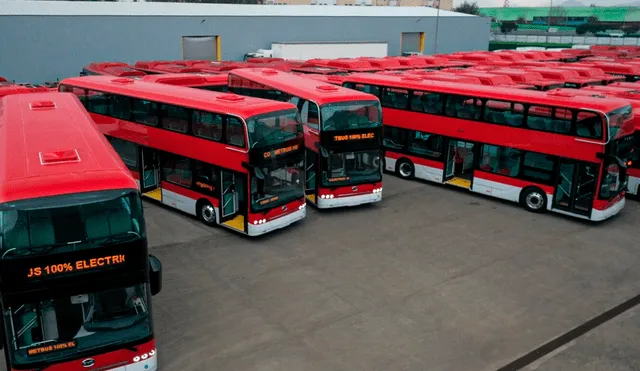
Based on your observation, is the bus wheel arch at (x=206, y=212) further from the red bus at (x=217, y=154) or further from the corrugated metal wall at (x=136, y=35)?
the corrugated metal wall at (x=136, y=35)

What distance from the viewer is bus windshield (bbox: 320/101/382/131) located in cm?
1450

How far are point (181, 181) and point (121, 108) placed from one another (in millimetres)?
3231

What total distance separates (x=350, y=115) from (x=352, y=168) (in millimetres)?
1402

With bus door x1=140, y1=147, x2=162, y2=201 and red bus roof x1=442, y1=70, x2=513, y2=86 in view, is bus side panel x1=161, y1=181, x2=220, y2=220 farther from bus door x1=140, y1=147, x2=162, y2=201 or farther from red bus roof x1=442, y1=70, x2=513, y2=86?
red bus roof x1=442, y1=70, x2=513, y2=86

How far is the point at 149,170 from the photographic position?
1551cm

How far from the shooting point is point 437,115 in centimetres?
1747

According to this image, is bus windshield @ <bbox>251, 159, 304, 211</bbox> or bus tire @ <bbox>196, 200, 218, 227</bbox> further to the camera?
bus tire @ <bbox>196, 200, 218, 227</bbox>

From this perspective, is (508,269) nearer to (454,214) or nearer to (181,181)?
(454,214)

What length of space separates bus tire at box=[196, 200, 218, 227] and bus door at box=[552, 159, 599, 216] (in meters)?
8.86

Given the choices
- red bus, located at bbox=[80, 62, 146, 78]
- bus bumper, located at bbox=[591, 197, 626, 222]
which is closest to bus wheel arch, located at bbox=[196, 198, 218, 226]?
bus bumper, located at bbox=[591, 197, 626, 222]

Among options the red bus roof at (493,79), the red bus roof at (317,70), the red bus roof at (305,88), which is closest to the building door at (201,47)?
the red bus roof at (317,70)

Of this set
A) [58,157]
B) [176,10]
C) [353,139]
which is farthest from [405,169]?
[176,10]

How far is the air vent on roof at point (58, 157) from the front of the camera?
24.3 ft

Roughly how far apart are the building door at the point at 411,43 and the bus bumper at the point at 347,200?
32.6m
